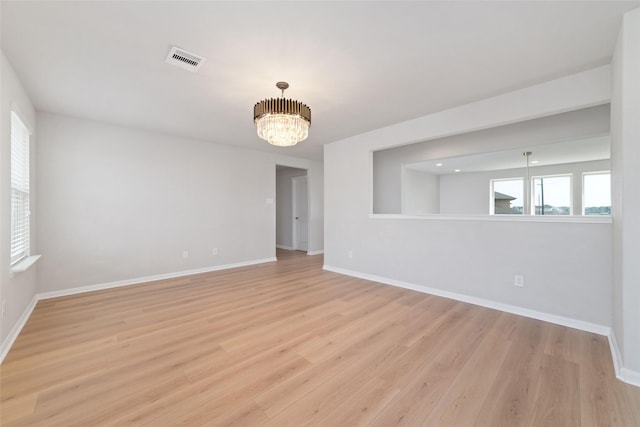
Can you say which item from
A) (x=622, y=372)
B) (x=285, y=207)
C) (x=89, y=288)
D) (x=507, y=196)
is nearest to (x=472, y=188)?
(x=507, y=196)

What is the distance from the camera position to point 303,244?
7523 mm

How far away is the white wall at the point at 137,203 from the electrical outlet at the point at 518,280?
449cm

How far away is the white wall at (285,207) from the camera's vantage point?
7621mm

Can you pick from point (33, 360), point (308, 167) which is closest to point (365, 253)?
point (308, 167)

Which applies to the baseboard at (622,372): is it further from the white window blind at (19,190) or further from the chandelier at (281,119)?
the white window blind at (19,190)

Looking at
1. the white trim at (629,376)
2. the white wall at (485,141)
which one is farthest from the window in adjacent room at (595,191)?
the white trim at (629,376)

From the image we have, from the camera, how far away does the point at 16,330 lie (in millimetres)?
2373

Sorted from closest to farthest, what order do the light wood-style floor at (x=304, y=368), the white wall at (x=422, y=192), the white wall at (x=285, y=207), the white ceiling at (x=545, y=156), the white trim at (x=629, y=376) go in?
the light wood-style floor at (x=304, y=368), the white trim at (x=629, y=376), the white ceiling at (x=545, y=156), the white wall at (x=422, y=192), the white wall at (x=285, y=207)

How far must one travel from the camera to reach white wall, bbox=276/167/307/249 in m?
7.62

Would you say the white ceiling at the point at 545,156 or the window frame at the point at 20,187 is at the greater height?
the white ceiling at the point at 545,156

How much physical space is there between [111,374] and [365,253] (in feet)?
11.4

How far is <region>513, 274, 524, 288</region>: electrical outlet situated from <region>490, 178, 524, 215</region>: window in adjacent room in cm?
481

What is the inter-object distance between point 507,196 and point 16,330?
30.6 ft

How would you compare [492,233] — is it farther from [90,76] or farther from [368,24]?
[90,76]
